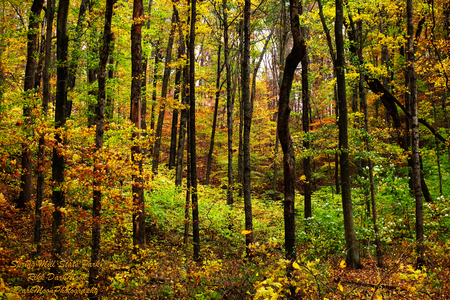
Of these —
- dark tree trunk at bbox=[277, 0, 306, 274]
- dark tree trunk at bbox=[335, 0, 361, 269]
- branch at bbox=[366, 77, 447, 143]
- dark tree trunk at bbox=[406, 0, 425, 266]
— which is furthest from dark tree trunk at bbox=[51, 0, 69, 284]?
branch at bbox=[366, 77, 447, 143]

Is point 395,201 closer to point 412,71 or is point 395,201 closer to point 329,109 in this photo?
point 412,71

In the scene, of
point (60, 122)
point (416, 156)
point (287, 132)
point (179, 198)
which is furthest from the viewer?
point (179, 198)

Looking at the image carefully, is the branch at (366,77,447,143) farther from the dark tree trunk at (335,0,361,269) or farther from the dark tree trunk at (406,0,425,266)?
the dark tree trunk at (335,0,361,269)

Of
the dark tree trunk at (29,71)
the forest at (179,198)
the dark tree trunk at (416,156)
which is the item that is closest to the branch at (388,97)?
the forest at (179,198)

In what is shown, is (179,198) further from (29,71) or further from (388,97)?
(388,97)

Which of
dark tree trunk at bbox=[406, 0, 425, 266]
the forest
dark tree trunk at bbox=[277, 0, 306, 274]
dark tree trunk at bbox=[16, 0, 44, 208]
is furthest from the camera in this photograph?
dark tree trunk at bbox=[16, 0, 44, 208]

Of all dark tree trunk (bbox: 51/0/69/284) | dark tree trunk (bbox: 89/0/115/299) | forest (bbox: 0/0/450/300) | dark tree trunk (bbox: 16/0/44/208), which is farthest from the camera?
dark tree trunk (bbox: 16/0/44/208)

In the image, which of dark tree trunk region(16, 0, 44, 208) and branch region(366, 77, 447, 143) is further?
branch region(366, 77, 447, 143)

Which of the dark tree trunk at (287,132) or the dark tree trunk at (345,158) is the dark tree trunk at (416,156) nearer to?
the dark tree trunk at (345,158)

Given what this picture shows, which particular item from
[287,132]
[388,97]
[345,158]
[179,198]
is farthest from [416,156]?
[179,198]

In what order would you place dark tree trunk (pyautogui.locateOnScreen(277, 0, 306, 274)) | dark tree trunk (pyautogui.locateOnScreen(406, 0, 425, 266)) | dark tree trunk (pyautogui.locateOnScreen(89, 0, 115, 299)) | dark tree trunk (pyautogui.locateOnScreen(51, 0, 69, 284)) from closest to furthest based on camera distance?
dark tree trunk (pyautogui.locateOnScreen(277, 0, 306, 274)), dark tree trunk (pyautogui.locateOnScreen(89, 0, 115, 299)), dark tree trunk (pyautogui.locateOnScreen(51, 0, 69, 284)), dark tree trunk (pyautogui.locateOnScreen(406, 0, 425, 266))

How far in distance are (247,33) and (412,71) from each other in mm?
5109

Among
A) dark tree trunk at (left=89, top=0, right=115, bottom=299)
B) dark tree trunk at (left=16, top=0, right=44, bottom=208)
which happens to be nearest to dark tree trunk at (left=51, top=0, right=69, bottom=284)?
dark tree trunk at (left=89, top=0, right=115, bottom=299)

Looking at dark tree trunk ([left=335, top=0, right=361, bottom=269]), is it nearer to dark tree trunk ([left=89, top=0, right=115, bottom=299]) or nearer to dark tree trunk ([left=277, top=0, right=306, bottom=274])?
dark tree trunk ([left=277, top=0, right=306, bottom=274])
